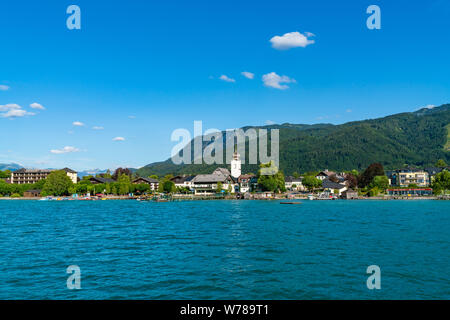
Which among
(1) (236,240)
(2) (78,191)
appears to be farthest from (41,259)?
(2) (78,191)

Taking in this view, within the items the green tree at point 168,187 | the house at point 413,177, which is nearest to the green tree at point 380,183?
the house at point 413,177

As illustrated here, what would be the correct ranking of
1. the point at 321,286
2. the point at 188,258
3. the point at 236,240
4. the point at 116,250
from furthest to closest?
the point at 236,240, the point at 116,250, the point at 188,258, the point at 321,286

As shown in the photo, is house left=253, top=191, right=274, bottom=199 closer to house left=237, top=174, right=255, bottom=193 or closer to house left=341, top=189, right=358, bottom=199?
house left=237, top=174, right=255, bottom=193

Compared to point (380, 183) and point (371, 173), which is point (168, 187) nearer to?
point (380, 183)

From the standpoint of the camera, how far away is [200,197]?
480 feet

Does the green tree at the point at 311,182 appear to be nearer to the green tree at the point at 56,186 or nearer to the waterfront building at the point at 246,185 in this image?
the waterfront building at the point at 246,185

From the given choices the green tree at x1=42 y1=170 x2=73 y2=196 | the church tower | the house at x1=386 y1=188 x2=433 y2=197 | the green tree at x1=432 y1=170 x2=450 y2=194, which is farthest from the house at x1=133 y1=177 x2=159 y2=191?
the green tree at x1=432 y1=170 x2=450 y2=194

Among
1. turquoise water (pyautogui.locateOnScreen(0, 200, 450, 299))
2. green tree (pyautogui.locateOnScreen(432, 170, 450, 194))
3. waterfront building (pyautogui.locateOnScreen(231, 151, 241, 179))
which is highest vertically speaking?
waterfront building (pyautogui.locateOnScreen(231, 151, 241, 179))

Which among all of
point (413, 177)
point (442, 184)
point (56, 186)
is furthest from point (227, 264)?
point (413, 177)
